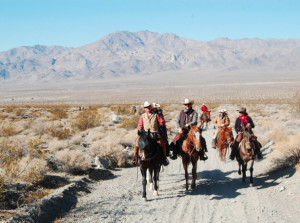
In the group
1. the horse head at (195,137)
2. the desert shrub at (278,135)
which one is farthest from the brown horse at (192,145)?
the desert shrub at (278,135)

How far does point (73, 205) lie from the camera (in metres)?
7.73

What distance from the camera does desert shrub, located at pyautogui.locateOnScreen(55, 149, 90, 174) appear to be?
10.6 m

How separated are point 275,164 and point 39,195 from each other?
822cm

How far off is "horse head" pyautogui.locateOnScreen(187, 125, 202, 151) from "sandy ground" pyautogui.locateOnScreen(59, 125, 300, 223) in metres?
1.52

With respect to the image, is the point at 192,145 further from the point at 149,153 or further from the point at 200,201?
the point at 200,201

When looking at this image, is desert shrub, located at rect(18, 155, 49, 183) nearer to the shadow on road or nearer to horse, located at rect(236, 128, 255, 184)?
the shadow on road

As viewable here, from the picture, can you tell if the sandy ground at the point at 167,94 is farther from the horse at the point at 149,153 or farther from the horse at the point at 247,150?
the horse at the point at 149,153

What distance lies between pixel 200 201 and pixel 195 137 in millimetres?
1804

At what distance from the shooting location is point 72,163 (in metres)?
10.6

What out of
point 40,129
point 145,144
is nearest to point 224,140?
point 145,144

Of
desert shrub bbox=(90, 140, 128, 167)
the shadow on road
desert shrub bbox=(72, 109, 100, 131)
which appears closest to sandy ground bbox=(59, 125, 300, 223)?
the shadow on road

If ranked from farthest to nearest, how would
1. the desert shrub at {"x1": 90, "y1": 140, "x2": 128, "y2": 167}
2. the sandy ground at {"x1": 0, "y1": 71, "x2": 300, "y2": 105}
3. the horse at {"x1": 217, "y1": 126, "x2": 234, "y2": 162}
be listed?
the sandy ground at {"x1": 0, "y1": 71, "x2": 300, "y2": 105} < the desert shrub at {"x1": 90, "y1": 140, "x2": 128, "y2": 167} < the horse at {"x1": 217, "y1": 126, "x2": 234, "y2": 162}

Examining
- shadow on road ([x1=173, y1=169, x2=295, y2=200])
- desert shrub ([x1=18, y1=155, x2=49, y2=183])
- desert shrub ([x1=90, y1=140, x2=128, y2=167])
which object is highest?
desert shrub ([x1=18, y1=155, x2=49, y2=183])

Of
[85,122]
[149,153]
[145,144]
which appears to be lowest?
[85,122]
